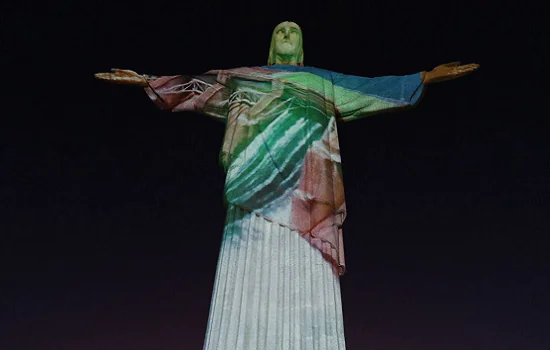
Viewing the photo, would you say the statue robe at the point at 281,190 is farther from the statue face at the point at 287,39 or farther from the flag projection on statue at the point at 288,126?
the statue face at the point at 287,39

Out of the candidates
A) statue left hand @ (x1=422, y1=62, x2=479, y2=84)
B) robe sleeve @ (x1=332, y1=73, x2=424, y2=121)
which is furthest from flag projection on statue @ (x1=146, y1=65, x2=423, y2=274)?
statue left hand @ (x1=422, y1=62, x2=479, y2=84)

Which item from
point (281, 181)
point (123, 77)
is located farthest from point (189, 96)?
point (281, 181)

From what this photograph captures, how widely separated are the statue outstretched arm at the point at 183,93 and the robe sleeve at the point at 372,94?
4.15 ft

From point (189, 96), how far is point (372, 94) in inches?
78.4

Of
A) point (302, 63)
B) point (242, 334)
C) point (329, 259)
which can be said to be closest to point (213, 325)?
point (242, 334)

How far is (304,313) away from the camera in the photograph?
6.24 m

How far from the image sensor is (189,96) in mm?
7773

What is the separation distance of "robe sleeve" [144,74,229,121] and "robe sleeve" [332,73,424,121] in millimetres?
1263

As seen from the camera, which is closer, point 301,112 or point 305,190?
point 305,190

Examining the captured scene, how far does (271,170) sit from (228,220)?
0.66 m

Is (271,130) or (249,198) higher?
(271,130)

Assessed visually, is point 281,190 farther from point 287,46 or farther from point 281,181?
point 287,46

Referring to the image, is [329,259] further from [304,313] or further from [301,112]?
[301,112]

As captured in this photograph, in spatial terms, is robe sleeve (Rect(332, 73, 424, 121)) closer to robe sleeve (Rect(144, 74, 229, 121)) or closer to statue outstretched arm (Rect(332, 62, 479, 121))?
statue outstretched arm (Rect(332, 62, 479, 121))
